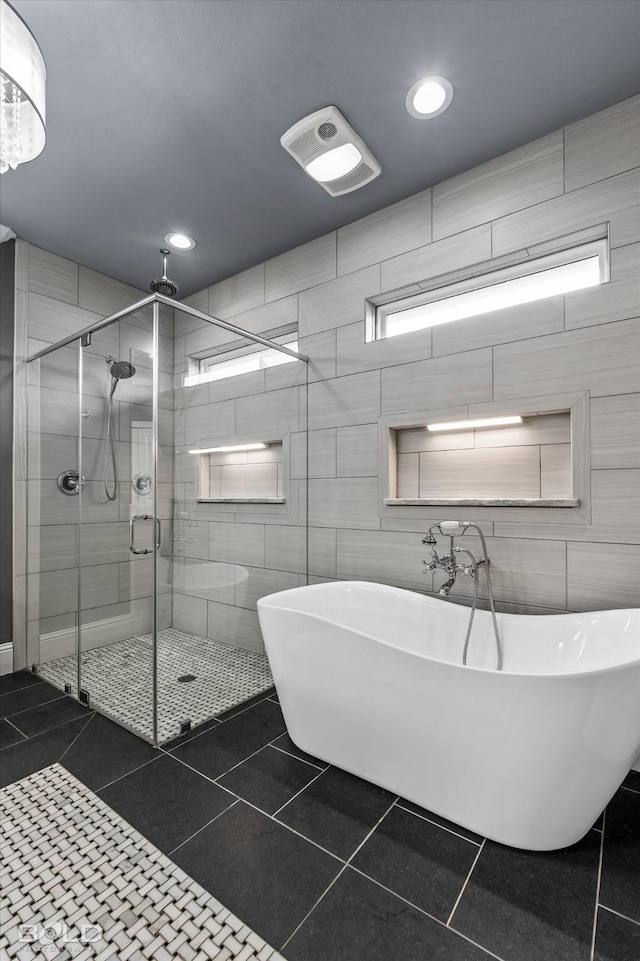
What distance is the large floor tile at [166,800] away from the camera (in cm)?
151

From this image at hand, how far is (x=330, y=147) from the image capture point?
2.11 meters

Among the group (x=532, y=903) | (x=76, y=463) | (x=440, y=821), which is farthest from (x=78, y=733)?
(x=532, y=903)

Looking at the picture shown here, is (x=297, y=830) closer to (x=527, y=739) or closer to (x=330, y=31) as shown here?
(x=527, y=739)

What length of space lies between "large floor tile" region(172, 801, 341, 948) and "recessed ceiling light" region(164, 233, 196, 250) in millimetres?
3033

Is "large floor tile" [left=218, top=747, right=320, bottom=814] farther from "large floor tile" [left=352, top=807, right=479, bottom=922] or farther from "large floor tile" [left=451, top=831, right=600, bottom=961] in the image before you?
"large floor tile" [left=451, top=831, right=600, bottom=961]

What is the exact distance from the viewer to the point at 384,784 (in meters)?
1.70

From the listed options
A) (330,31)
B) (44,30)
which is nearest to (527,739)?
(330,31)

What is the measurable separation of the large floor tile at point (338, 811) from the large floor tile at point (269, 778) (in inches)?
1.9

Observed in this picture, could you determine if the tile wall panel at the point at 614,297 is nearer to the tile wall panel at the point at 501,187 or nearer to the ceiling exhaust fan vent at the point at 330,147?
the tile wall panel at the point at 501,187

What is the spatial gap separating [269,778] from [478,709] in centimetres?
92

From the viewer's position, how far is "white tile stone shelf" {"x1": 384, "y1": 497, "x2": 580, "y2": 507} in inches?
78.5

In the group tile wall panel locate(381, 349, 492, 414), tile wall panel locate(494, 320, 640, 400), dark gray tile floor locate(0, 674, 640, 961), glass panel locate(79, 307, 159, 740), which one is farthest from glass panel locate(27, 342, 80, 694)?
tile wall panel locate(494, 320, 640, 400)

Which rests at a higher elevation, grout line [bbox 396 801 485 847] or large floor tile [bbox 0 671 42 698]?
grout line [bbox 396 801 485 847]

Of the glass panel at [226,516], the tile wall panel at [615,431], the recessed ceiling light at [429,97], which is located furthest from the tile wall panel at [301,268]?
the tile wall panel at [615,431]
